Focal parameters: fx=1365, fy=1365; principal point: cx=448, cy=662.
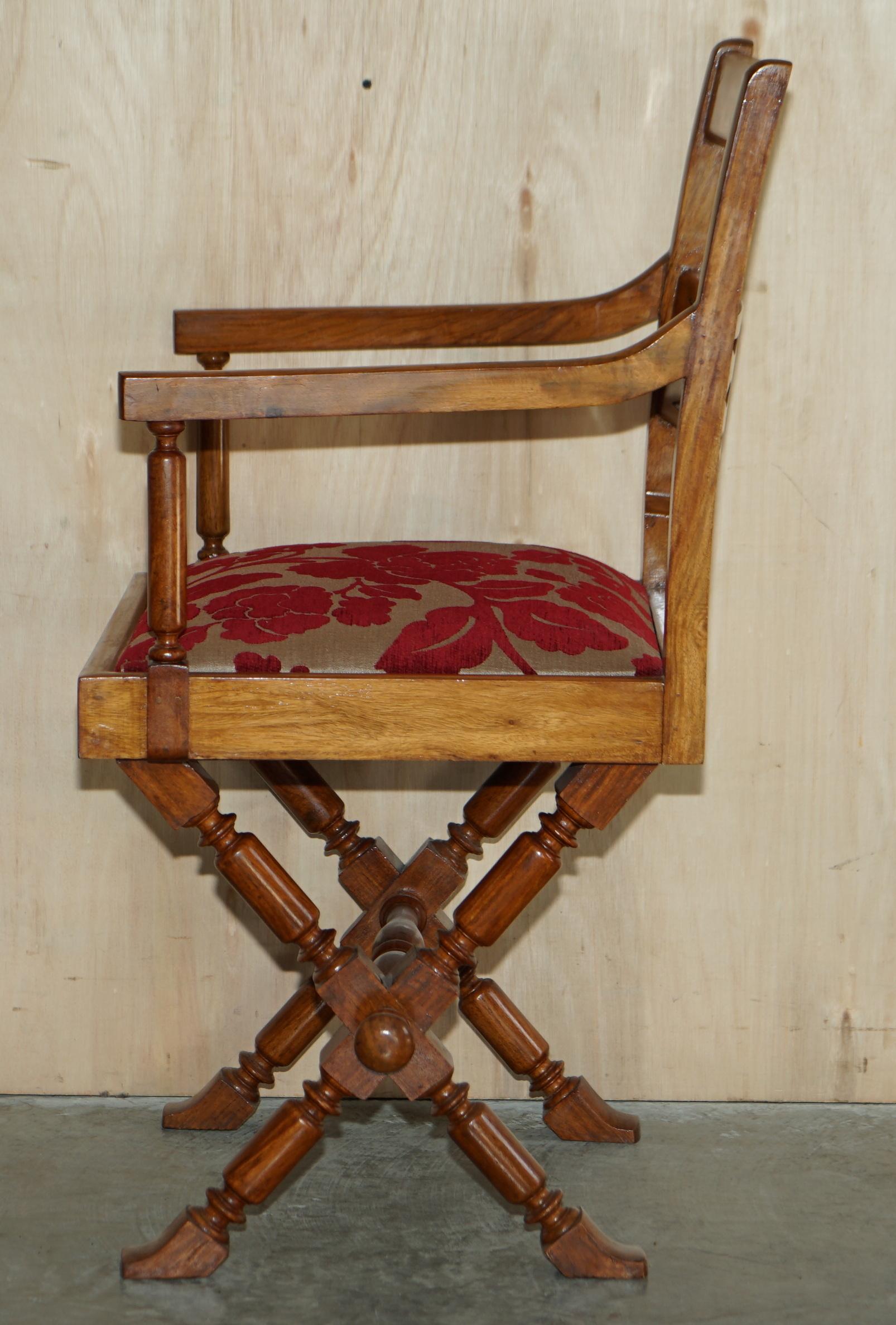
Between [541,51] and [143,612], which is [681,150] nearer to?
[541,51]

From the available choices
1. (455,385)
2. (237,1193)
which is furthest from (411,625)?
(237,1193)

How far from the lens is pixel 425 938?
135cm

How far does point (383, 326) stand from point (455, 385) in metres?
0.40

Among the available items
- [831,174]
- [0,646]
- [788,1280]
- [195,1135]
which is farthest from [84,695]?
[831,174]

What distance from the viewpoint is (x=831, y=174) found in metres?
1.51

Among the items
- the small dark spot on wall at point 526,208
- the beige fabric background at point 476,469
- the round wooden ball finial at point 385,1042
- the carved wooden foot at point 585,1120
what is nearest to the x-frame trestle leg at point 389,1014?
the round wooden ball finial at point 385,1042

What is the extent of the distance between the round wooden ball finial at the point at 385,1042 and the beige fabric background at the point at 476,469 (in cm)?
46

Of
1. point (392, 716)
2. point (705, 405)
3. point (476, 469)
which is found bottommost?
point (392, 716)

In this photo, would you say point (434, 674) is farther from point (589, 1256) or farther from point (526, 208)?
point (526, 208)

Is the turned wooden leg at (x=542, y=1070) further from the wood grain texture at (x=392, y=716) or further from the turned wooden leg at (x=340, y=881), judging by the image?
the wood grain texture at (x=392, y=716)

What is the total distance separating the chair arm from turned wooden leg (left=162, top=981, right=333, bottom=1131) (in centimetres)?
56

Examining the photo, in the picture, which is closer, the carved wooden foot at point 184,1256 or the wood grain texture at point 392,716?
the wood grain texture at point 392,716

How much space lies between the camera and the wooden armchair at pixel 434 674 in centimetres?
105

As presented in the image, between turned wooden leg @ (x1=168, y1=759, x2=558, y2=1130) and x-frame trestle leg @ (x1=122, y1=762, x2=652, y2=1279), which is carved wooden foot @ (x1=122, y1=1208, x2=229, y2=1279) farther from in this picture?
turned wooden leg @ (x1=168, y1=759, x2=558, y2=1130)
